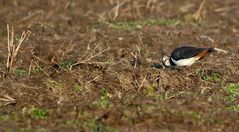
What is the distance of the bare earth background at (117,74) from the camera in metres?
7.55

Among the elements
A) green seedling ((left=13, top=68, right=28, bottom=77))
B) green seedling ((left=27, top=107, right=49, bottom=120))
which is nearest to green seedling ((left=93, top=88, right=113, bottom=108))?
green seedling ((left=27, top=107, right=49, bottom=120))

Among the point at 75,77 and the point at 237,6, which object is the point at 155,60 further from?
the point at 237,6

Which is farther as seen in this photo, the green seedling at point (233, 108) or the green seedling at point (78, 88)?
the green seedling at point (78, 88)

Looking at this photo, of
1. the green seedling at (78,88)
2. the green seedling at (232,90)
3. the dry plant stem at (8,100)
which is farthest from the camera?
the green seedling at (78,88)

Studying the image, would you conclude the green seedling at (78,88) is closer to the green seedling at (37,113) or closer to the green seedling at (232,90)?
the green seedling at (37,113)

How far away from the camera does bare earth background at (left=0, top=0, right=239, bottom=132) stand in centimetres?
755

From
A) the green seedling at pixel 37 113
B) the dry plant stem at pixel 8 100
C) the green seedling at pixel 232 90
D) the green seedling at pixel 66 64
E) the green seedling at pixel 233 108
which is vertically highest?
the green seedling at pixel 37 113

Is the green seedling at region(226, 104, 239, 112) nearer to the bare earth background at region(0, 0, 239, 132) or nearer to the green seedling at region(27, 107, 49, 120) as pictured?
the bare earth background at region(0, 0, 239, 132)

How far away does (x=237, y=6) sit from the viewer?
15.0m

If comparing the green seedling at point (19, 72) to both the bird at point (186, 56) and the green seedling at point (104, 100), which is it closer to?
the green seedling at point (104, 100)

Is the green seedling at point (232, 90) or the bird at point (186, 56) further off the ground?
the bird at point (186, 56)

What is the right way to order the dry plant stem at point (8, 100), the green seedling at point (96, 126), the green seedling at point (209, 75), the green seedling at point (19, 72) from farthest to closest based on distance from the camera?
1. the green seedling at point (19, 72)
2. the green seedling at point (209, 75)
3. the dry plant stem at point (8, 100)
4. the green seedling at point (96, 126)

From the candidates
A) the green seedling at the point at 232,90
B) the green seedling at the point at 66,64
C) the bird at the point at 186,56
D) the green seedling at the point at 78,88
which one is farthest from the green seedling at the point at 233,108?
the green seedling at the point at 66,64

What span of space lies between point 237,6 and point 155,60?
4.98 m
